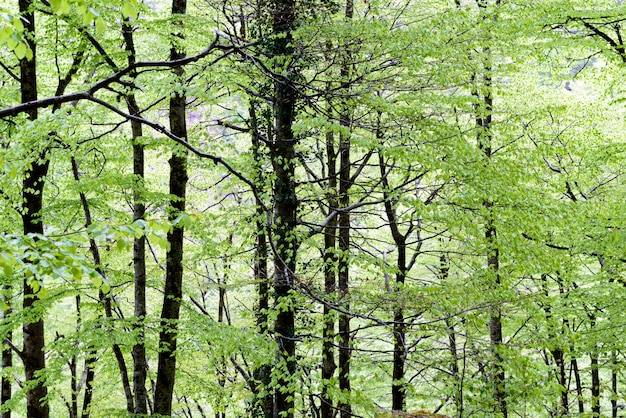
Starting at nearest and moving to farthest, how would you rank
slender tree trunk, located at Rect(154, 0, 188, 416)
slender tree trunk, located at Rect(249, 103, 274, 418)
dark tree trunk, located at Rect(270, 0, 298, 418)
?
dark tree trunk, located at Rect(270, 0, 298, 418)
slender tree trunk, located at Rect(249, 103, 274, 418)
slender tree trunk, located at Rect(154, 0, 188, 416)

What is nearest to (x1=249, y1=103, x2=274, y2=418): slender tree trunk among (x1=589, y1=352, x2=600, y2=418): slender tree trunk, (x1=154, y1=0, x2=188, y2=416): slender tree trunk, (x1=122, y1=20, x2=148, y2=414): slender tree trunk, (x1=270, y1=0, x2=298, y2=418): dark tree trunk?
(x1=270, y1=0, x2=298, y2=418): dark tree trunk

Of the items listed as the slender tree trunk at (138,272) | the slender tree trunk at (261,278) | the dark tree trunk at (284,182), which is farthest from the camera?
the slender tree trunk at (138,272)

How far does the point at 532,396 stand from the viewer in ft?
26.8

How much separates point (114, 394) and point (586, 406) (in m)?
16.6

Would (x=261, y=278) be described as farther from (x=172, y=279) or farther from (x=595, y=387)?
(x=595, y=387)

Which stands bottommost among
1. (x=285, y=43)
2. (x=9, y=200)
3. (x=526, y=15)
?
(x=9, y=200)

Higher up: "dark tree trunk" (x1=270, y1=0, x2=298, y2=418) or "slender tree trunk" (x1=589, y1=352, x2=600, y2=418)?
"dark tree trunk" (x1=270, y1=0, x2=298, y2=418)

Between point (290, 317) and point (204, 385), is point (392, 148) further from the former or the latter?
point (204, 385)

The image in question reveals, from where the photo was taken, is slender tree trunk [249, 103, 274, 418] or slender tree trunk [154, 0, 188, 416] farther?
slender tree trunk [154, 0, 188, 416]

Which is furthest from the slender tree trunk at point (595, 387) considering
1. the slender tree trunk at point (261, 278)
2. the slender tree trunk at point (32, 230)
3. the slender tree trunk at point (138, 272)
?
the slender tree trunk at point (32, 230)

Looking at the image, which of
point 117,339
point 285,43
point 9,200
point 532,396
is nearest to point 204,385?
point 117,339

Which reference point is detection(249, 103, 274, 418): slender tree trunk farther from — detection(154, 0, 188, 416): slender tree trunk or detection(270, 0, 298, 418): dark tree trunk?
detection(154, 0, 188, 416): slender tree trunk

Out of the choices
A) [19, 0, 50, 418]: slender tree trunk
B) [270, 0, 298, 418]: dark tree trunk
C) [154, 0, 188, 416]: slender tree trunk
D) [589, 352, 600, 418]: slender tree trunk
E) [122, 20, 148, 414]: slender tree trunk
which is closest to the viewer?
[270, 0, 298, 418]: dark tree trunk

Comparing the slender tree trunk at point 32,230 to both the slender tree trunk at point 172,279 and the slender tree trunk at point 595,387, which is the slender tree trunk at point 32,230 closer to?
the slender tree trunk at point 172,279
